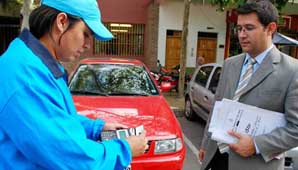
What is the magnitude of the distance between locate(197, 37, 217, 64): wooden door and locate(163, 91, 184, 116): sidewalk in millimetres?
3652

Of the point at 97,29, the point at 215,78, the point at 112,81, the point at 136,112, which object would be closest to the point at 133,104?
the point at 136,112

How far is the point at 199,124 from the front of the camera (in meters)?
7.48

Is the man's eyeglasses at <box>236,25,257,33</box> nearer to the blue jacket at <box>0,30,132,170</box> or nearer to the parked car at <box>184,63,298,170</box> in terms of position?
the blue jacket at <box>0,30,132,170</box>

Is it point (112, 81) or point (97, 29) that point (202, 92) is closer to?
point (112, 81)

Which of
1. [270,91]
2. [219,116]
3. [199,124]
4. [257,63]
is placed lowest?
[199,124]

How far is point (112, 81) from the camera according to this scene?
4730 mm

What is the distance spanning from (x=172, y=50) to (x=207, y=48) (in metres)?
1.67

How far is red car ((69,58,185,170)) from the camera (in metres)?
3.38

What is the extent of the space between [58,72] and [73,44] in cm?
14

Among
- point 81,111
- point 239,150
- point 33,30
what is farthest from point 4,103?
point 81,111

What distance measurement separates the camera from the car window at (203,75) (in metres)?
6.93

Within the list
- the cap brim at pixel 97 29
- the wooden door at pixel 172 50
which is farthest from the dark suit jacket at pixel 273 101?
the wooden door at pixel 172 50

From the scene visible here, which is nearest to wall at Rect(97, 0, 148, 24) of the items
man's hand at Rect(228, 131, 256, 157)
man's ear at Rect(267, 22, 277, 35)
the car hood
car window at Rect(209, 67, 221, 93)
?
car window at Rect(209, 67, 221, 93)

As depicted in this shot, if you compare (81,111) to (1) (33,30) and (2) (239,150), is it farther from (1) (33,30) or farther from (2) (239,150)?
(1) (33,30)
